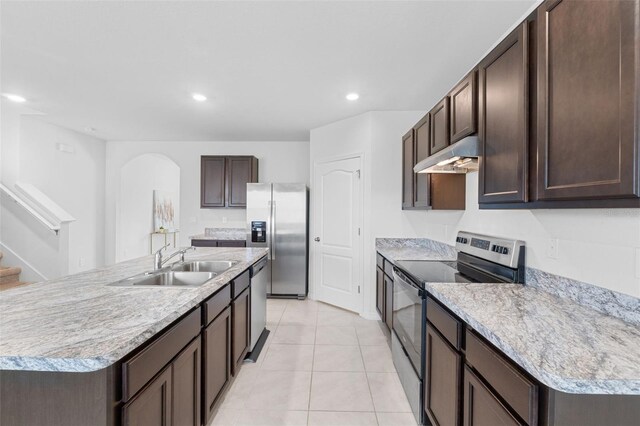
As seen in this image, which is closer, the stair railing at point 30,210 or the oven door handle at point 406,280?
the oven door handle at point 406,280

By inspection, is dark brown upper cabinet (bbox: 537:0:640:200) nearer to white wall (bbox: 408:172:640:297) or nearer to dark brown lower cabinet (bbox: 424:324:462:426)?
white wall (bbox: 408:172:640:297)

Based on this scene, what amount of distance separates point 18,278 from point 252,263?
340 centimetres

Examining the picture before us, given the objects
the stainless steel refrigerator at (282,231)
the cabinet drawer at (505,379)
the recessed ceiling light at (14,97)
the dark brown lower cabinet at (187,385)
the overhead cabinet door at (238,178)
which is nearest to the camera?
the cabinet drawer at (505,379)

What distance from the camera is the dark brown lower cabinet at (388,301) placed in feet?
8.94

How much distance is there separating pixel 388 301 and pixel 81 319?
242 cm

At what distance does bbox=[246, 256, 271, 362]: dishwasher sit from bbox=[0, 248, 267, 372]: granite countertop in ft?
2.88

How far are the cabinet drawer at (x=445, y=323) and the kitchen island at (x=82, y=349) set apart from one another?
Result: 126 cm

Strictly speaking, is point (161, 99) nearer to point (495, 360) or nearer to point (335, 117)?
point (335, 117)

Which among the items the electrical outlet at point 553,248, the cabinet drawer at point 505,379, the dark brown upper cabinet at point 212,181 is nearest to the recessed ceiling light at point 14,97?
the dark brown upper cabinet at point 212,181

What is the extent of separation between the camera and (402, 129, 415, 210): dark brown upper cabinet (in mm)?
3070

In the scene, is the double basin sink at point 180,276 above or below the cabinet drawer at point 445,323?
above

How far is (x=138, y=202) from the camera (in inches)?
238

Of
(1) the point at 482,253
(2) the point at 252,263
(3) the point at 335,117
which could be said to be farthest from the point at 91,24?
(1) the point at 482,253

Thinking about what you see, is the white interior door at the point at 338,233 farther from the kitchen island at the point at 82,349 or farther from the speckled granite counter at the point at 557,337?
the kitchen island at the point at 82,349
